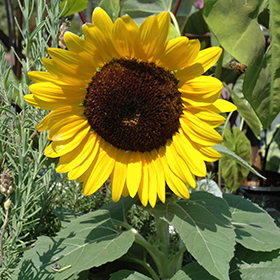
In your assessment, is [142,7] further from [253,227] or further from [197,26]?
[253,227]

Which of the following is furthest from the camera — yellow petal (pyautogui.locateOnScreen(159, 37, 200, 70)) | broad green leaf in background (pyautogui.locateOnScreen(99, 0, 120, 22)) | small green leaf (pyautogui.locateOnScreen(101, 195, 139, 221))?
broad green leaf in background (pyautogui.locateOnScreen(99, 0, 120, 22))

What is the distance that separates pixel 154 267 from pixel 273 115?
0.52 meters

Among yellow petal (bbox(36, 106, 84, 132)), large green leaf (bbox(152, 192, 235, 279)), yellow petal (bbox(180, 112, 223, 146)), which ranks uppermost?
yellow petal (bbox(180, 112, 223, 146))

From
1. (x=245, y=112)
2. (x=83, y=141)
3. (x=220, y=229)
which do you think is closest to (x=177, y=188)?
(x=220, y=229)

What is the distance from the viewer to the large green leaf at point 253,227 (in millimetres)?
752

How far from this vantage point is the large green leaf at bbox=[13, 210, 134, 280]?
682 mm

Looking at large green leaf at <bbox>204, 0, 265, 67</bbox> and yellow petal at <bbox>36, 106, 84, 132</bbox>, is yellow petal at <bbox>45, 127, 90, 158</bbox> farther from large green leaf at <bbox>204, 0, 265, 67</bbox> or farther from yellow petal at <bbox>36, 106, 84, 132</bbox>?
large green leaf at <bbox>204, 0, 265, 67</bbox>

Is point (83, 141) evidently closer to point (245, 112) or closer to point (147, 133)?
point (147, 133)

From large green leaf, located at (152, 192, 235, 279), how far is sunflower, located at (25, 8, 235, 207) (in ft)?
0.24

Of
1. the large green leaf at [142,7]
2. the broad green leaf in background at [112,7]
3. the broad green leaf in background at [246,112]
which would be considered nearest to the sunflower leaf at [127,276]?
the broad green leaf in background at [246,112]

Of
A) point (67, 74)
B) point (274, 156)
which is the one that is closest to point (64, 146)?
point (67, 74)

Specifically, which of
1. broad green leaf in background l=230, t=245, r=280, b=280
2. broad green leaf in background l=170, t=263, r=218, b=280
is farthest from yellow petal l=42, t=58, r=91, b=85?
broad green leaf in background l=230, t=245, r=280, b=280

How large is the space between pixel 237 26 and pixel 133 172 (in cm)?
40

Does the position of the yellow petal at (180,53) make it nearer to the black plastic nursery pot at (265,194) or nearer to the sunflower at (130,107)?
the sunflower at (130,107)
